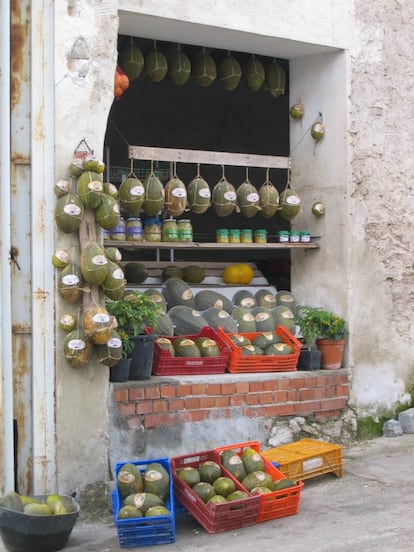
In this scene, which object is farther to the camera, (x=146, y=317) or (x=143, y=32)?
(x=143, y=32)

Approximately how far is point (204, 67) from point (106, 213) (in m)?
2.80

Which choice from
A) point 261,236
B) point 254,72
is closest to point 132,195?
point 261,236

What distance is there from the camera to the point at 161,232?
26.1 feet

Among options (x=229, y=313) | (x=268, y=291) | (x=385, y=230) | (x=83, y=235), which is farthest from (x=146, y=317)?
(x=385, y=230)

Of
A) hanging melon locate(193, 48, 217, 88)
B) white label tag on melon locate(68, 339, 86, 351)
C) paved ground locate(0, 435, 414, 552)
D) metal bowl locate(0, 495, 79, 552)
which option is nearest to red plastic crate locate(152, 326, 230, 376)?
white label tag on melon locate(68, 339, 86, 351)

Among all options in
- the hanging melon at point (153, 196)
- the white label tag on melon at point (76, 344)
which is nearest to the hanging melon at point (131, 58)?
the hanging melon at point (153, 196)

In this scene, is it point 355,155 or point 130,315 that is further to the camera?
point 355,155

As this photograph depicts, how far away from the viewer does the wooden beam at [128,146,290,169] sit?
24.8ft

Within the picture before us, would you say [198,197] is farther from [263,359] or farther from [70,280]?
[70,280]

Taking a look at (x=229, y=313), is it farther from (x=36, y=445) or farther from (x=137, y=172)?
(x=36, y=445)

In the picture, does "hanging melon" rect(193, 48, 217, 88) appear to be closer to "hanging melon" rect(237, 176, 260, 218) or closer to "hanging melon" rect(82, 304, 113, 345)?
"hanging melon" rect(237, 176, 260, 218)

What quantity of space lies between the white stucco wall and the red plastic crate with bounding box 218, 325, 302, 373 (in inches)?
24.3

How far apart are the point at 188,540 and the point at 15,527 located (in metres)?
1.17

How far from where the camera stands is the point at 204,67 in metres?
8.42
